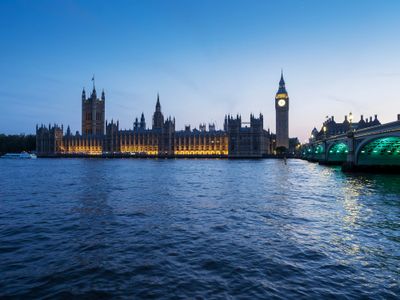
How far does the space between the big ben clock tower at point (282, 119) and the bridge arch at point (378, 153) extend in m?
120

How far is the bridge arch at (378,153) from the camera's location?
44.0 m

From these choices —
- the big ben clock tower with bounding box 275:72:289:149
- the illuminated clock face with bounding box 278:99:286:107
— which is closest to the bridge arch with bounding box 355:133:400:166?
the big ben clock tower with bounding box 275:72:289:149

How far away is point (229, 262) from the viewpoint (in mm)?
9227

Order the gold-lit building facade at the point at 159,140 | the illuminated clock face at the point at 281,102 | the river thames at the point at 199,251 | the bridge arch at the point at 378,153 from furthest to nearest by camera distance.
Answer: the illuminated clock face at the point at 281,102 < the gold-lit building facade at the point at 159,140 < the bridge arch at the point at 378,153 < the river thames at the point at 199,251

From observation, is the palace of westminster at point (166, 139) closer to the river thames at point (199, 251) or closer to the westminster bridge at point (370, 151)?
the westminster bridge at point (370, 151)

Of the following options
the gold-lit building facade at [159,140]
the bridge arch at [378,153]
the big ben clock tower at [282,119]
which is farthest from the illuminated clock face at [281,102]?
the bridge arch at [378,153]

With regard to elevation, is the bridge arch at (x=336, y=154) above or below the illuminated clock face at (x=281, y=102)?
below

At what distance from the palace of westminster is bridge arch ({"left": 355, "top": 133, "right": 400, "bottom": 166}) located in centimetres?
10041

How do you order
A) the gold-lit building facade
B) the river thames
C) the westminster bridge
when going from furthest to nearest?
the gold-lit building facade → the westminster bridge → the river thames

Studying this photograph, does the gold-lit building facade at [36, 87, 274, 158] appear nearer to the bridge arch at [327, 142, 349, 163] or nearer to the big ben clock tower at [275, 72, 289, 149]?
the big ben clock tower at [275, 72, 289, 149]

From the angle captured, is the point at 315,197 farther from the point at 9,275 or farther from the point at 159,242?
the point at 9,275

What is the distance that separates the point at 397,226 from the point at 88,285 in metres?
13.1

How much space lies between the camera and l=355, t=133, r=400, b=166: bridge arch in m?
44.0

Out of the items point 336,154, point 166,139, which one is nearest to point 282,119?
point 166,139
